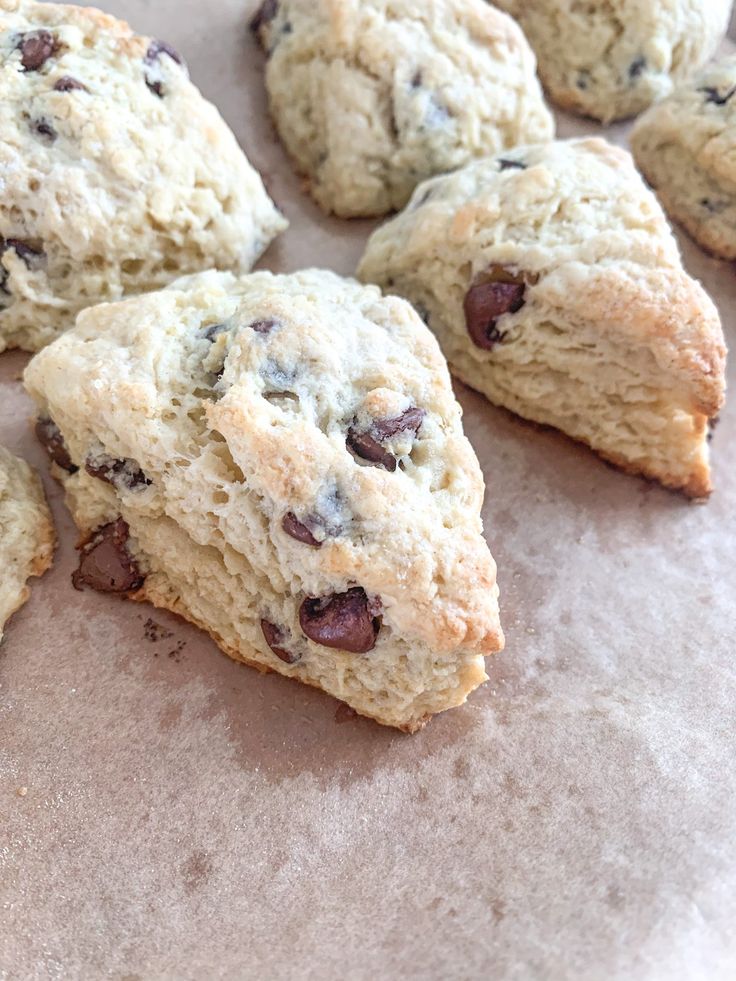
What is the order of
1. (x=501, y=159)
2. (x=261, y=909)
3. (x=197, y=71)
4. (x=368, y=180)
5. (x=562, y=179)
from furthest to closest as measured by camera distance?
(x=197, y=71) → (x=368, y=180) → (x=501, y=159) → (x=562, y=179) → (x=261, y=909)

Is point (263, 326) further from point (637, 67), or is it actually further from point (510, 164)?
point (637, 67)

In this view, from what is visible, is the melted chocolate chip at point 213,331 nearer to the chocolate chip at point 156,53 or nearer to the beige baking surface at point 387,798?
the beige baking surface at point 387,798

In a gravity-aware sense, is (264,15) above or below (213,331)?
above

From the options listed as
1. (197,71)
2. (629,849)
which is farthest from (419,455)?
(197,71)

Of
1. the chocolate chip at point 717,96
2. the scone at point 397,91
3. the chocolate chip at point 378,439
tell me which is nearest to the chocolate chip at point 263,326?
the chocolate chip at point 378,439

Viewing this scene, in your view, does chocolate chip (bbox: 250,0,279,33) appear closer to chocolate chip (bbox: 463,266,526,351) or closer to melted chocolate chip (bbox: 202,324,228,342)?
chocolate chip (bbox: 463,266,526,351)

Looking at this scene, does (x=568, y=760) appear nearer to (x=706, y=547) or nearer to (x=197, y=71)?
(x=706, y=547)

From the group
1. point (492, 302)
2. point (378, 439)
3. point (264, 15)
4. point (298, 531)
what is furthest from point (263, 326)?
point (264, 15)

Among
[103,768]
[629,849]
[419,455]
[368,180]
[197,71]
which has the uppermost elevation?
[197,71]
